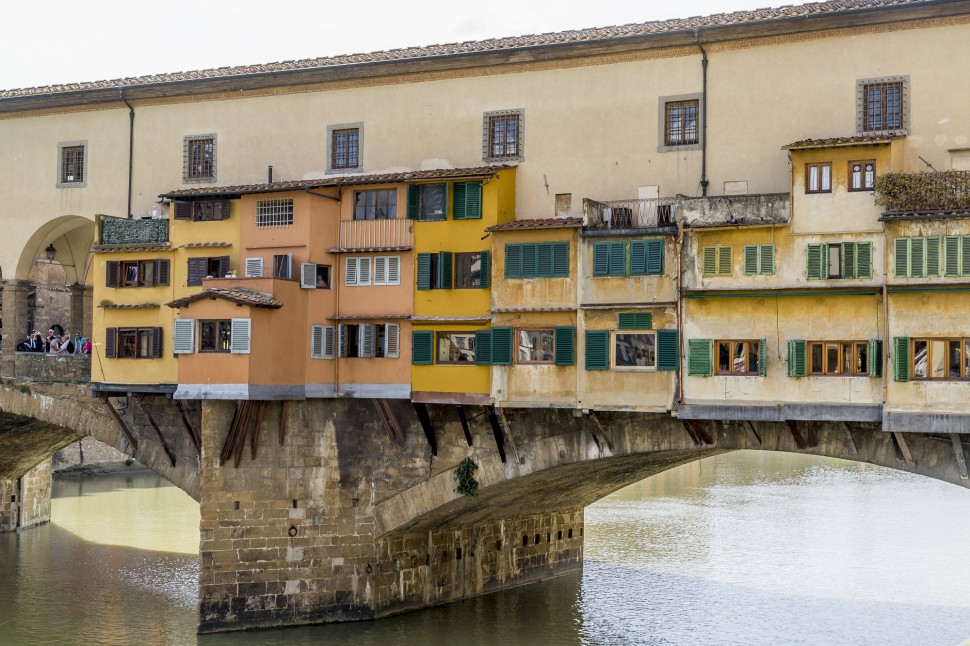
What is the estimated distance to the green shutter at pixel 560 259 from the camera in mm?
22797

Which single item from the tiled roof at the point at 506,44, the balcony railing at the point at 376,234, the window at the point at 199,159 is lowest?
the balcony railing at the point at 376,234

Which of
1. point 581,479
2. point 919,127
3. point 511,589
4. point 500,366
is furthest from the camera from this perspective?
point 511,589

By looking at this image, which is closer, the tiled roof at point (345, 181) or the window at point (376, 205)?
the tiled roof at point (345, 181)

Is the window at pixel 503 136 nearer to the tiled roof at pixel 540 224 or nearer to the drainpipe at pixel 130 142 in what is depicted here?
the tiled roof at pixel 540 224

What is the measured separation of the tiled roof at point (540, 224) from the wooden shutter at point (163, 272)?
7.67 m

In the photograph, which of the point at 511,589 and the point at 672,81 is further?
the point at 511,589

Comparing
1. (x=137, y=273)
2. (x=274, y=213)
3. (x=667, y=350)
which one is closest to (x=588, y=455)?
(x=667, y=350)

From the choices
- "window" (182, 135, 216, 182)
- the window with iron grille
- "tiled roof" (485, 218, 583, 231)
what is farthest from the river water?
"window" (182, 135, 216, 182)

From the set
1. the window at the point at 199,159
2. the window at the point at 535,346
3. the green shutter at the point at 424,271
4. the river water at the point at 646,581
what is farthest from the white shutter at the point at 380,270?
the river water at the point at 646,581

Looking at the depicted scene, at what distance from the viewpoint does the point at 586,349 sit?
73.7ft

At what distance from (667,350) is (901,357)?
13.1 feet

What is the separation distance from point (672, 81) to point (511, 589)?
43.9ft

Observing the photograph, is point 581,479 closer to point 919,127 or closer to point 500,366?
point 500,366

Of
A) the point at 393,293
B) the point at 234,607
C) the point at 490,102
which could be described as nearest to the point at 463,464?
the point at 393,293
